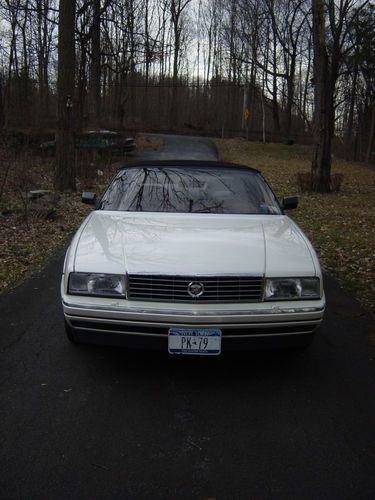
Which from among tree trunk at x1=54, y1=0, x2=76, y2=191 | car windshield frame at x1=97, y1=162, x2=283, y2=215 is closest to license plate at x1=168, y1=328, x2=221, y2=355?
car windshield frame at x1=97, y1=162, x2=283, y2=215

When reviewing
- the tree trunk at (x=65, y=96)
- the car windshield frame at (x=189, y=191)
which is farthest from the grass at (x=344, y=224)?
the tree trunk at (x=65, y=96)

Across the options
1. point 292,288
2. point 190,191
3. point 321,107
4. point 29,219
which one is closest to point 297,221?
point 321,107

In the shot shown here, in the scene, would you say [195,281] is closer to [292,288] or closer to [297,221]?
[292,288]

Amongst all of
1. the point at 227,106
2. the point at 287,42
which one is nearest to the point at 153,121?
the point at 227,106

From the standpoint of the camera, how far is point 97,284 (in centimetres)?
312

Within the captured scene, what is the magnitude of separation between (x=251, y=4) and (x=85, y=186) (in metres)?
23.7

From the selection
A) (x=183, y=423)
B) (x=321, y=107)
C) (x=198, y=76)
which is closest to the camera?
(x=183, y=423)

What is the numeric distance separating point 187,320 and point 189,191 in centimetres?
192

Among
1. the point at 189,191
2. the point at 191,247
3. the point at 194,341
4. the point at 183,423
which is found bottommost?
the point at 183,423

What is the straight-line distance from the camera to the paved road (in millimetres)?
2250

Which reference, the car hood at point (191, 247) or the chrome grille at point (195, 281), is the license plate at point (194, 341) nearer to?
the chrome grille at point (195, 281)

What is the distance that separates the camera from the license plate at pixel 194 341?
9.77 feet

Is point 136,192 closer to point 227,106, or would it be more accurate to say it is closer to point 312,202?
point 312,202

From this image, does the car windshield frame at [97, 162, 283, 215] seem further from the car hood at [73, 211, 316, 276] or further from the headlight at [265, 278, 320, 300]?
the headlight at [265, 278, 320, 300]
